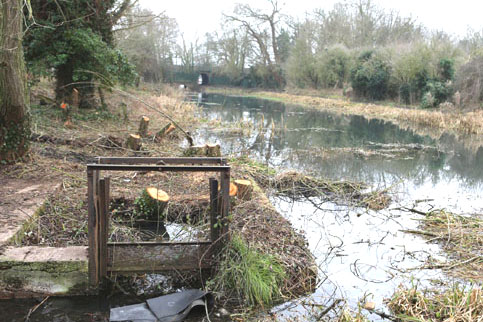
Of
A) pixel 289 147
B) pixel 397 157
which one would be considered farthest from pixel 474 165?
pixel 289 147

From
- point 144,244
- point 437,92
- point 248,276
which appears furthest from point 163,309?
point 437,92

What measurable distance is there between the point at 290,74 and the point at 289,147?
Result: 3194 cm

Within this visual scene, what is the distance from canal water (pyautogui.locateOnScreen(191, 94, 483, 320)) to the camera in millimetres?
4508

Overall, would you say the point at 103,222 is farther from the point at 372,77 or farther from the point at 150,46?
the point at 150,46

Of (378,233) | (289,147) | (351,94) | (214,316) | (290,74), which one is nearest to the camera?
(214,316)

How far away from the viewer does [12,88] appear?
6066 millimetres

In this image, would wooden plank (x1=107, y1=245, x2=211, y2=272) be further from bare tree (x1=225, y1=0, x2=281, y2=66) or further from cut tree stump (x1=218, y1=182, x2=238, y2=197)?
bare tree (x1=225, y1=0, x2=281, y2=66)

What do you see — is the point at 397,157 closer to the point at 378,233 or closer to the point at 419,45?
the point at 378,233

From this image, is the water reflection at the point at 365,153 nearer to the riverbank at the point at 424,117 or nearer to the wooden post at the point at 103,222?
the riverbank at the point at 424,117

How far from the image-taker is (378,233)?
5992 mm

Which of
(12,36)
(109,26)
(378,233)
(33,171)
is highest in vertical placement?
(109,26)

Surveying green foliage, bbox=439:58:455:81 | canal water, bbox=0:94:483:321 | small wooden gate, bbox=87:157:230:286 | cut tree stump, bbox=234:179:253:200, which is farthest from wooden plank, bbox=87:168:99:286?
green foliage, bbox=439:58:455:81

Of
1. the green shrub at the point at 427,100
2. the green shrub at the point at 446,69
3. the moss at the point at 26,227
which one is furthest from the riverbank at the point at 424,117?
the moss at the point at 26,227

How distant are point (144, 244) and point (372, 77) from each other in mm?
29768
